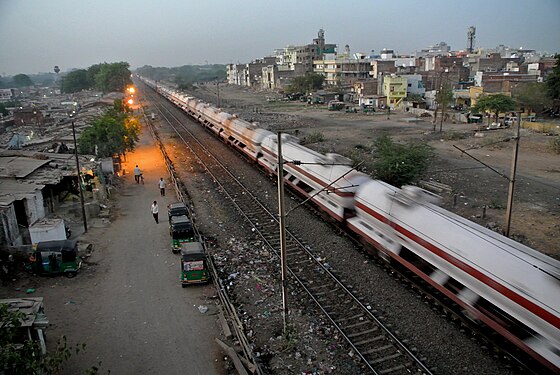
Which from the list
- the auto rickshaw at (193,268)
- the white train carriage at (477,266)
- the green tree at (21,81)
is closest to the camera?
the white train carriage at (477,266)

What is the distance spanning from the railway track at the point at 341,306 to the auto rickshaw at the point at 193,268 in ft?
8.59

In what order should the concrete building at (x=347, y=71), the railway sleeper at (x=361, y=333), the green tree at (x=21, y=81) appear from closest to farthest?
1. the railway sleeper at (x=361, y=333)
2. the concrete building at (x=347, y=71)
3. the green tree at (x=21, y=81)

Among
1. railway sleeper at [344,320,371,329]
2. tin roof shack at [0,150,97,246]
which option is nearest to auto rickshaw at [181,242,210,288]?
railway sleeper at [344,320,371,329]

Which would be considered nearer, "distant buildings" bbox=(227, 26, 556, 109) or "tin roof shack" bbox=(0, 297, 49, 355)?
"tin roof shack" bbox=(0, 297, 49, 355)

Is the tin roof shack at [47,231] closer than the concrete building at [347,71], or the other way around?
the tin roof shack at [47,231]

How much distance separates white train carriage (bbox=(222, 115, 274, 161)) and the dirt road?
9419 mm

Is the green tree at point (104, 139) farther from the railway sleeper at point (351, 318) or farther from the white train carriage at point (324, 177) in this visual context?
the railway sleeper at point (351, 318)

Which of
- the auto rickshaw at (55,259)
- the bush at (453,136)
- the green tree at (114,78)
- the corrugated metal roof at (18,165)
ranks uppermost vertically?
the green tree at (114,78)

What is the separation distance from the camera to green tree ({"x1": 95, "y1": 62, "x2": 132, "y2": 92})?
90.9m

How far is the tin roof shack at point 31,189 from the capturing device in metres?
14.6

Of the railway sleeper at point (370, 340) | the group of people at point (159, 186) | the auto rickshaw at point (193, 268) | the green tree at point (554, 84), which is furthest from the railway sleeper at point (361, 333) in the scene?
the green tree at point (554, 84)

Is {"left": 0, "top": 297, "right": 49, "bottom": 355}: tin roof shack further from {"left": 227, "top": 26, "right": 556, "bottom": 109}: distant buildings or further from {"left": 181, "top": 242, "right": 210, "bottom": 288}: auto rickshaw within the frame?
{"left": 227, "top": 26, "right": 556, "bottom": 109}: distant buildings

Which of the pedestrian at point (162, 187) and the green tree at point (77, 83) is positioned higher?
the green tree at point (77, 83)

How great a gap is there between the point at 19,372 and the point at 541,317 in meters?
8.79
